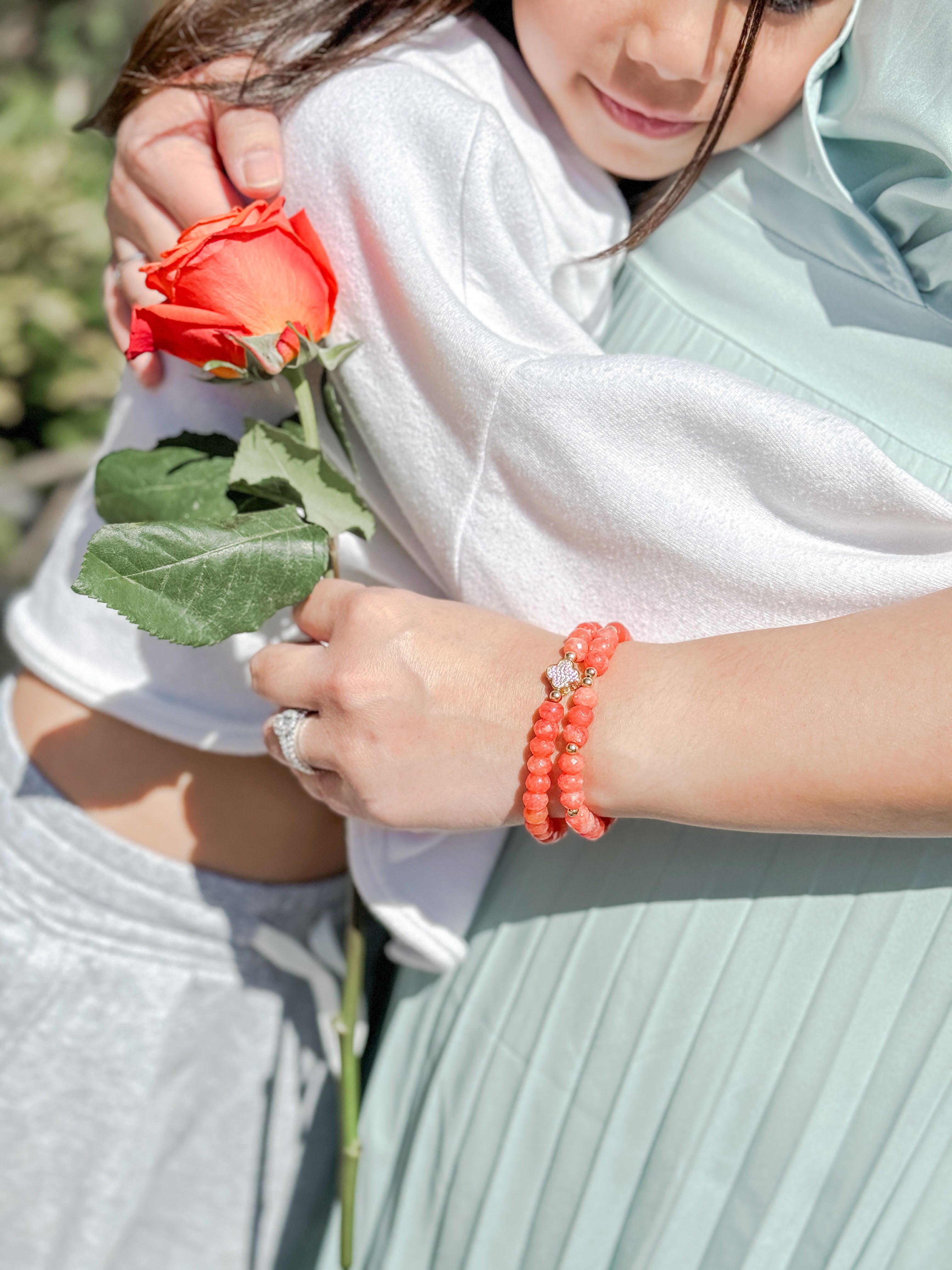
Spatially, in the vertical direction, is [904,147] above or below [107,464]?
above

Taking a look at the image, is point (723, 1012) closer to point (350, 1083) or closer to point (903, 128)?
point (350, 1083)

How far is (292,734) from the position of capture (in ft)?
3.10

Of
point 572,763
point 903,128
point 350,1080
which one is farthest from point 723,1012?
point 903,128

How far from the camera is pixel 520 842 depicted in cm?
110

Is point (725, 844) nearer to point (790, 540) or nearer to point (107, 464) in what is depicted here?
point (790, 540)

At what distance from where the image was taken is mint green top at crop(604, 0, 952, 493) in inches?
34.4

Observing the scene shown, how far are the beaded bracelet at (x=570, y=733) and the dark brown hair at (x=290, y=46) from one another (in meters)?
0.40

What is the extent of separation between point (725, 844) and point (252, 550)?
19.7 inches

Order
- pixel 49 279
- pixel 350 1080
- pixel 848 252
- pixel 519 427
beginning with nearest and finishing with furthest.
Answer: pixel 519 427, pixel 848 252, pixel 350 1080, pixel 49 279

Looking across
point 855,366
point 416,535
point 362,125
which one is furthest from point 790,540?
point 362,125

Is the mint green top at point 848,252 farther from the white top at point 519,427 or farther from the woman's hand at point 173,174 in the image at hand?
the woman's hand at point 173,174

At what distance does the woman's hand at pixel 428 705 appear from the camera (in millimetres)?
864

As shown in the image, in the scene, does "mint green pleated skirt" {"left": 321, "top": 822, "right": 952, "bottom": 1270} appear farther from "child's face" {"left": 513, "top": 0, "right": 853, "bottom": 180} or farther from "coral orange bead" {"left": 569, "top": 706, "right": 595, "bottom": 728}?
"child's face" {"left": 513, "top": 0, "right": 853, "bottom": 180}

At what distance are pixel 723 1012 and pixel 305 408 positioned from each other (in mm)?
651
